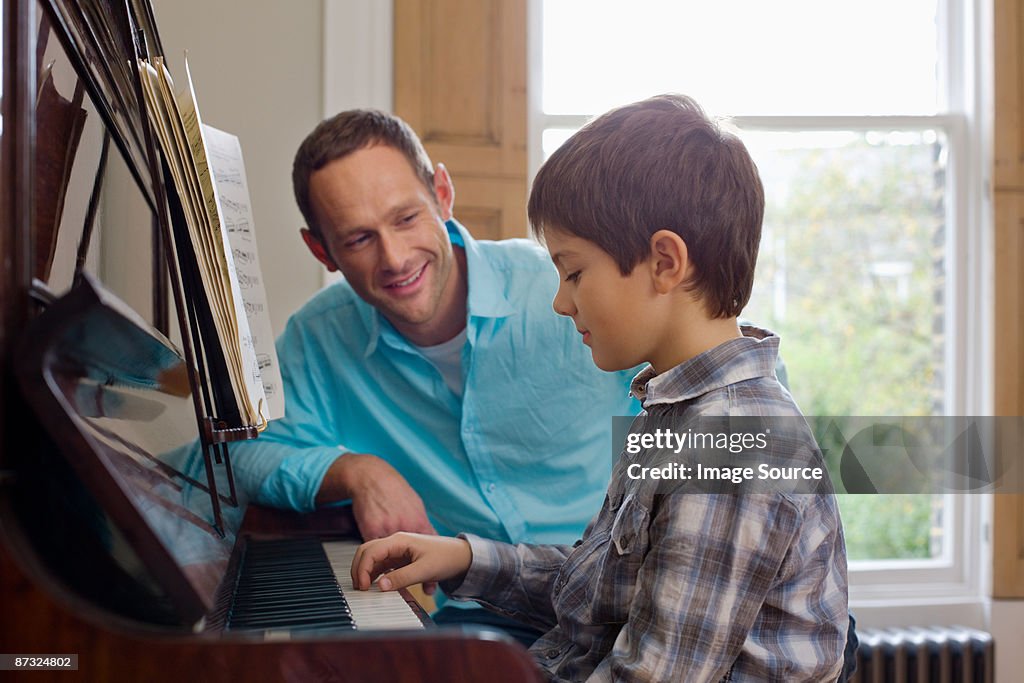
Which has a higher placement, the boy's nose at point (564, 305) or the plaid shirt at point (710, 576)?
the boy's nose at point (564, 305)

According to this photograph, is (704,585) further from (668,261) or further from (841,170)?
(841,170)

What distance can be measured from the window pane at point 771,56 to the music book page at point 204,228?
6.18 feet

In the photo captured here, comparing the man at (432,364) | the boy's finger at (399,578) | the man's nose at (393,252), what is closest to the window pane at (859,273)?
the man at (432,364)

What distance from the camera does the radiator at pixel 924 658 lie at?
7.91 feet

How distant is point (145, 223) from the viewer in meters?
1.33

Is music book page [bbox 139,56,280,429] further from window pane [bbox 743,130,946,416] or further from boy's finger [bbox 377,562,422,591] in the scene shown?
window pane [bbox 743,130,946,416]

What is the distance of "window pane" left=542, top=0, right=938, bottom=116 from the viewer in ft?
8.88

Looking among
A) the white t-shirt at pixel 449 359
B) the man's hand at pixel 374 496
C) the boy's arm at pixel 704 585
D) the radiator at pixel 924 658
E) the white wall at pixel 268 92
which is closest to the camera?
the boy's arm at pixel 704 585

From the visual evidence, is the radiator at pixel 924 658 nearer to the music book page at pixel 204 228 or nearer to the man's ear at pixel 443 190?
the man's ear at pixel 443 190

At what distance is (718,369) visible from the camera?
3.29 feet

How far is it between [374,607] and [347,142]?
0.95 meters

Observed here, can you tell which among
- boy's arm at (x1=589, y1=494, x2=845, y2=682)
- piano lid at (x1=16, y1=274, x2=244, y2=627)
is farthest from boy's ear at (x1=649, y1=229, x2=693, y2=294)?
piano lid at (x1=16, y1=274, x2=244, y2=627)

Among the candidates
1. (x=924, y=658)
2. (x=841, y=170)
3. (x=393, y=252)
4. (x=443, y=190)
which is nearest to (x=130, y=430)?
(x=393, y=252)

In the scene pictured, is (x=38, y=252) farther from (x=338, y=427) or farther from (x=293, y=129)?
(x=293, y=129)
